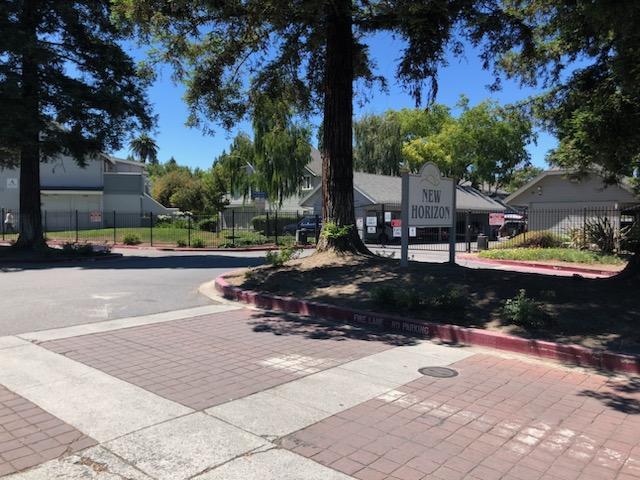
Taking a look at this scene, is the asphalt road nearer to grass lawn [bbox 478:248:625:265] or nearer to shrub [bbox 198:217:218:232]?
grass lawn [bbox 478:248:625:265]

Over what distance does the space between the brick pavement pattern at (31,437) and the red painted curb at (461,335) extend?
4.87 meters

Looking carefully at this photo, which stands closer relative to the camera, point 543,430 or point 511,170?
point 543,430

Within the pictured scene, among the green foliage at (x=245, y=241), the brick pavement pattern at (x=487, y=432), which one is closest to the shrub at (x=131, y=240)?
the green foliage at (x=245, y=241)

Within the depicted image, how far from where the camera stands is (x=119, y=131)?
20469 mm

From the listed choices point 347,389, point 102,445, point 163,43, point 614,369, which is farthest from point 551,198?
point 102,445

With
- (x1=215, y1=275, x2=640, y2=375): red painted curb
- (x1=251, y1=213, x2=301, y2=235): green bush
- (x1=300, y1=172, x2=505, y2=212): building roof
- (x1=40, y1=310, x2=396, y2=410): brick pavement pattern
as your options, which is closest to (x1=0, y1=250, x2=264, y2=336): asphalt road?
(x1=40, y1=310, x2=396, y2=410): brick pavement pattern

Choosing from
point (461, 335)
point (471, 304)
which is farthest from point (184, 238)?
point (461, 335)

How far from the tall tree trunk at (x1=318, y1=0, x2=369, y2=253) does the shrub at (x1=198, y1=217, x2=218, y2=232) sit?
96.0 feet

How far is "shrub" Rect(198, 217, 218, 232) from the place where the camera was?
41219 millimetres

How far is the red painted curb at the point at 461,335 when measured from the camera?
6281mm

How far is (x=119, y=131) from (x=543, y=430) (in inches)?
763

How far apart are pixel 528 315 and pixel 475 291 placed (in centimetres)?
171

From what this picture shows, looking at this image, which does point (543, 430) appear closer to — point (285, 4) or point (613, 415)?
point (613, 415)

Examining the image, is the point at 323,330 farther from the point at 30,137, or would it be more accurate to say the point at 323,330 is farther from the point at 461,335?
the point at 30,137
